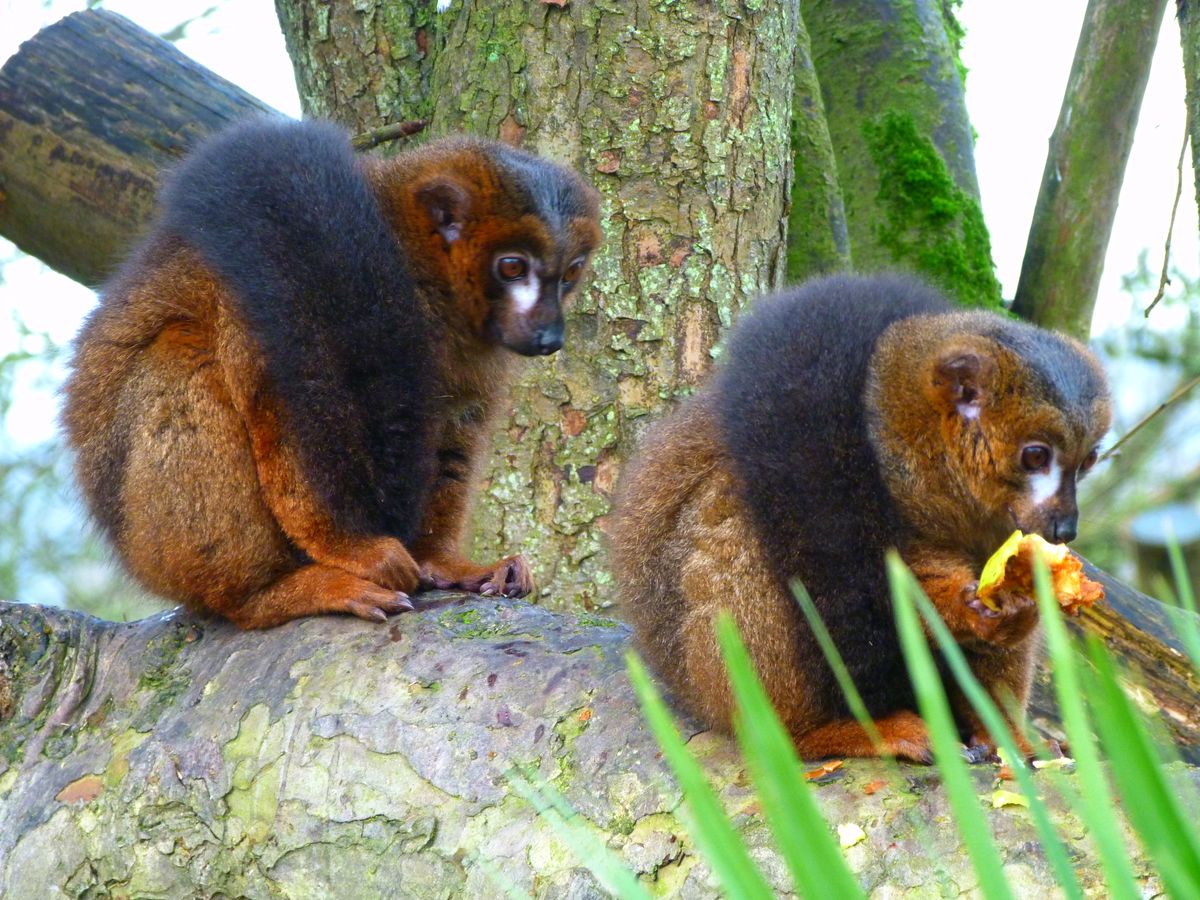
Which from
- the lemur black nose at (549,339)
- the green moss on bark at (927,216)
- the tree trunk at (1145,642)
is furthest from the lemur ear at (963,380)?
the green moss on bark at (927,216)

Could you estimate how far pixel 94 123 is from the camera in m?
6.79

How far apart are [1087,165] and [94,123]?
5.27 metres

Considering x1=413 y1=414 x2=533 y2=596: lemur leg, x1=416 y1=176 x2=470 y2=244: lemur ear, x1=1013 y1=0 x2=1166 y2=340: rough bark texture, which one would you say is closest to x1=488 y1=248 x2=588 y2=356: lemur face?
x1=416 y1=176 x2=470 y2=244: lemur ear

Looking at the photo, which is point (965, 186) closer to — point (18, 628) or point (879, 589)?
Answer: point (879, 589)

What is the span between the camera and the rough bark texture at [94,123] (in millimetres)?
6738

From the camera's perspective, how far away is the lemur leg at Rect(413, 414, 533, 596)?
4.91 meters

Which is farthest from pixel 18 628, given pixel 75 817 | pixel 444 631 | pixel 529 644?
pixel 529 644

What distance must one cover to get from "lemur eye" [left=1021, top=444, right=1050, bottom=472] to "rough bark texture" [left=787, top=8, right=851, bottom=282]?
3150 millimetres

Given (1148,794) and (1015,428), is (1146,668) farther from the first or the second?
(1148,794)

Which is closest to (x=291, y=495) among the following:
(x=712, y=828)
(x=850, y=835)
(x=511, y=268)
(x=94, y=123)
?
(x=511, y=268)

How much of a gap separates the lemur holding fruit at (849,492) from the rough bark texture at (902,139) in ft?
11.6

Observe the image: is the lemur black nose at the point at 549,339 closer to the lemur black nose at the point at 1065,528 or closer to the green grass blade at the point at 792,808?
the lemur black nose at the point at 1065,528

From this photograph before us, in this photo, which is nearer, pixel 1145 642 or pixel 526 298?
pixel 526 298

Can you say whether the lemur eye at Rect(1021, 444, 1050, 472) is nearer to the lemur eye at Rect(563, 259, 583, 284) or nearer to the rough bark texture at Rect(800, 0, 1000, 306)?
the lemur eye at Rect(563, 259, 583, 284)
